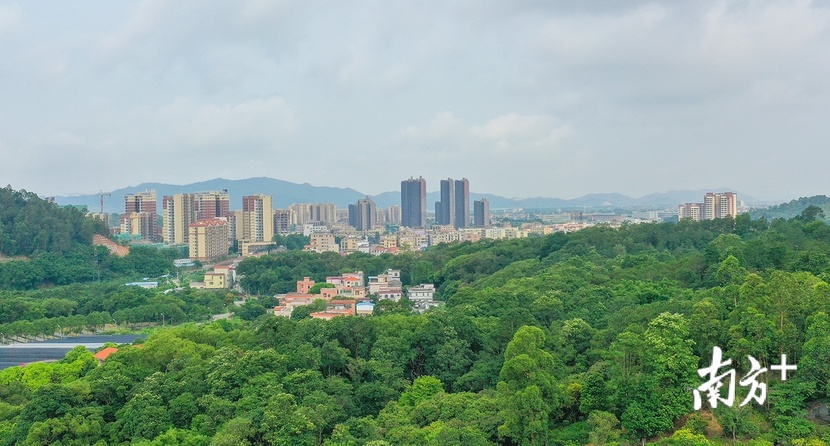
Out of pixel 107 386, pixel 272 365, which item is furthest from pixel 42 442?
pixel 272 365

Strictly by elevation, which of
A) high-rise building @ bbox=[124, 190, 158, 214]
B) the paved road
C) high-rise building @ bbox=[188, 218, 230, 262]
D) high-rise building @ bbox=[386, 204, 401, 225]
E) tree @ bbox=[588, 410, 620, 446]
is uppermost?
high-rise building @ bbox=[124, 190, 158, 214]

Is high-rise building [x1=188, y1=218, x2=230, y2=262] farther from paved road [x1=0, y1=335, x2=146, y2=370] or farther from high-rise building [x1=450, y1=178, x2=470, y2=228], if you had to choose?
high-rise building [x1=450, y1=178, x2=470, y2=228]

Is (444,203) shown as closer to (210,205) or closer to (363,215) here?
(363,215)

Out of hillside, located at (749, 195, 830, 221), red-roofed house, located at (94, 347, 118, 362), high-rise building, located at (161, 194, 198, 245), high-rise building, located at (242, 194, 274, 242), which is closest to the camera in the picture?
red-roofed house, located at (94, 347, 118, 362)

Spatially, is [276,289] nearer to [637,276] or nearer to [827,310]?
[637,276]

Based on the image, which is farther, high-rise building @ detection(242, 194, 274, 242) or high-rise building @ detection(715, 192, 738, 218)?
high-rise building @ detection(242, 194, 274, 242)

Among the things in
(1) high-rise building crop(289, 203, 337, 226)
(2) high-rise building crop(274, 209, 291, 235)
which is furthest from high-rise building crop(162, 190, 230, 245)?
(1) high-rise building crop(289, 203, 337, 226)
